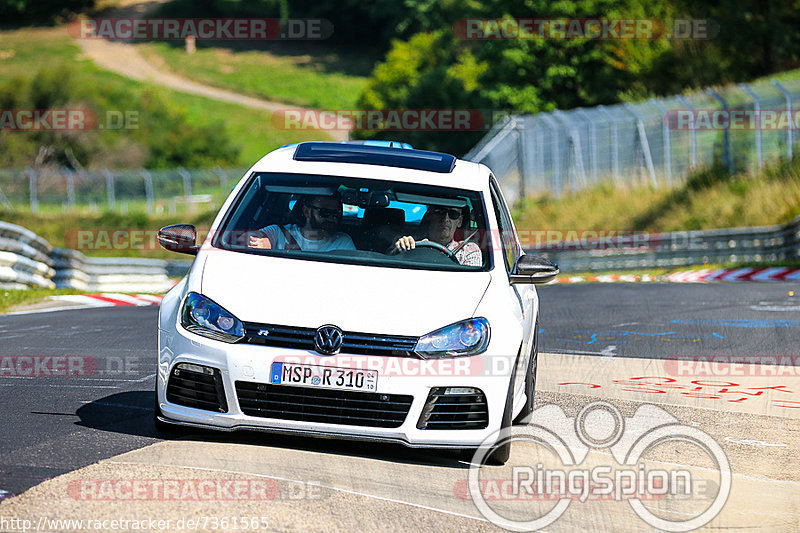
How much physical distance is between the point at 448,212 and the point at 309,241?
0.87 metres

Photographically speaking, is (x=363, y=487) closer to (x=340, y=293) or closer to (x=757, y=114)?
(x=340, y=293)

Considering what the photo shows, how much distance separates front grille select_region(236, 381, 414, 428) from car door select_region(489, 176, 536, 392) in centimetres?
80

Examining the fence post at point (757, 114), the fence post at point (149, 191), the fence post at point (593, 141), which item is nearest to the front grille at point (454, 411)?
the fence post at point (757, 114)

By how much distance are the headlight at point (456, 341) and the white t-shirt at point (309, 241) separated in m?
1.05

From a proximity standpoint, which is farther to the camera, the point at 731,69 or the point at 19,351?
the point at 731,69

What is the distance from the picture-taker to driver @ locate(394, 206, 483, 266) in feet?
22.7

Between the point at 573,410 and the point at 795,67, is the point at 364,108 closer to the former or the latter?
the point at 795,67

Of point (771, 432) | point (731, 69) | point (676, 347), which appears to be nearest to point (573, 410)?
point (771, 432)

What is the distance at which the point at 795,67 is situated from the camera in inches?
1767

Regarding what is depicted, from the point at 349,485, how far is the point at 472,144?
54628 mm

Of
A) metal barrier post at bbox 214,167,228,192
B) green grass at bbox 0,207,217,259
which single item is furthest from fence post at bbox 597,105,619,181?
metal barrier post at bbox 214,167,228,192

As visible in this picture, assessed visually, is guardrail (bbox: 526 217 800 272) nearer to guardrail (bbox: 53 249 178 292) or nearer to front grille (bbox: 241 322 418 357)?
guardrail (bbox: 53 249 178 292)

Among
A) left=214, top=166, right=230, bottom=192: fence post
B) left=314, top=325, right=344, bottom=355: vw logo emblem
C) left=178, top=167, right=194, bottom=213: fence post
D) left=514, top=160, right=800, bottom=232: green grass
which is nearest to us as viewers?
left=314, top=325, right=344, bottom=355: vw logo emblem

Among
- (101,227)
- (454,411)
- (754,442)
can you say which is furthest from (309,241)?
(101,227)
